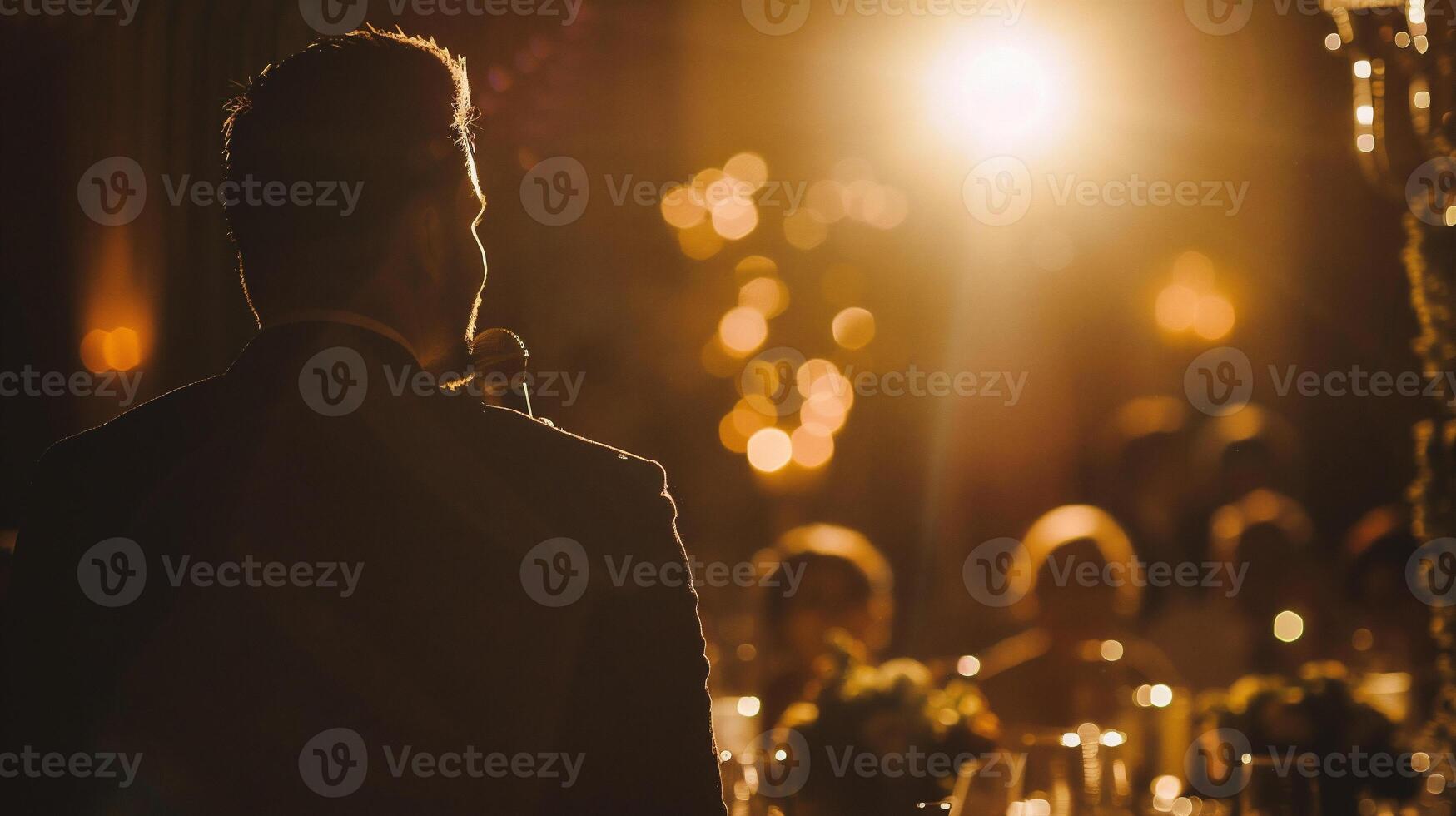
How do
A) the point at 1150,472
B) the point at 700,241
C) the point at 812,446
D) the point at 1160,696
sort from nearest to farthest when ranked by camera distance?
the point at 1160,696 → the point at 700,241 → the point at 1150,472 → the point at 812,446

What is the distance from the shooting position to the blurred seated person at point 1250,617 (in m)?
7.01

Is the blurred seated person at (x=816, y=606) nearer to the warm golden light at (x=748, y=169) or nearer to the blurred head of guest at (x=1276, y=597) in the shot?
the blurred head of guest at (x=1276, y=597)

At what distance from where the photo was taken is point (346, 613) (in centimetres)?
134

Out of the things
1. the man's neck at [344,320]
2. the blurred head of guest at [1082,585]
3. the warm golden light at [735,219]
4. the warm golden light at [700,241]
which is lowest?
the blurred head of guest at [1082,585]

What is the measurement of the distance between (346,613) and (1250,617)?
6.98 metres

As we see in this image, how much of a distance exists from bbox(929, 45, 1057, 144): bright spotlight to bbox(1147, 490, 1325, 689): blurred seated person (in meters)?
2.93

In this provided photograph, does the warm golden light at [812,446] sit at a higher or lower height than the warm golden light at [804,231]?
lower

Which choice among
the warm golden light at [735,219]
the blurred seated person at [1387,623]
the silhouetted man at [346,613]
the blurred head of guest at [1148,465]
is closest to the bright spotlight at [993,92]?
the warm golden light at [735,219]

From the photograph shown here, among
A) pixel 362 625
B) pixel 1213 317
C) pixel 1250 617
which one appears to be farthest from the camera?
pixel 1213 317

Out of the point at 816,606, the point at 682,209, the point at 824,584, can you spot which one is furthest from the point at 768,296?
the point at 816,606

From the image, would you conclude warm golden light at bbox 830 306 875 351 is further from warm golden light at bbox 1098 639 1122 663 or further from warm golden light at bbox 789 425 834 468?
warm golden light at bbox 1098 639 1122 663

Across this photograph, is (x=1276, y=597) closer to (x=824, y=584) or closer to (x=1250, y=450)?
(x=824, y=584)

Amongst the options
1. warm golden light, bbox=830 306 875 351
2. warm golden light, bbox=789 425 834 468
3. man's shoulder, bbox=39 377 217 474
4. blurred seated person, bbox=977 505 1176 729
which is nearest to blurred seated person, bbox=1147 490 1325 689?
blurred seated person, bbox=977 505 1176 729

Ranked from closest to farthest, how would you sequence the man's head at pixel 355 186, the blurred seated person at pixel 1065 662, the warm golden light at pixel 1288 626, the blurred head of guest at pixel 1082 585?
the man's head at pixel 355 186 < the blurred seated person at pixel 1065 662 < the blurred head of guest at pixel 1082 585 < the warm golden light at pixel 1288 626
